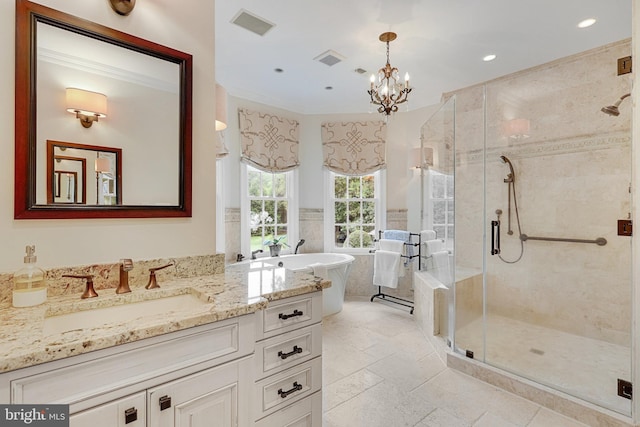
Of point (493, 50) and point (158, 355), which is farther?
point (493, 50)

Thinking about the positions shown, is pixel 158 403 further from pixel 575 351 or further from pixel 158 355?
pixel 575 351

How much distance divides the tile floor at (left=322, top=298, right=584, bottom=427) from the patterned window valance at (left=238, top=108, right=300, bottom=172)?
7.52 feet

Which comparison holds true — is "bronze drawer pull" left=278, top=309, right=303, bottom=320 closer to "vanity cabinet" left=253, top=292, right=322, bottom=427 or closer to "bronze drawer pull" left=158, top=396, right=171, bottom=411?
"vanity cabinet" left=253, top=292, right=322, bottom=427

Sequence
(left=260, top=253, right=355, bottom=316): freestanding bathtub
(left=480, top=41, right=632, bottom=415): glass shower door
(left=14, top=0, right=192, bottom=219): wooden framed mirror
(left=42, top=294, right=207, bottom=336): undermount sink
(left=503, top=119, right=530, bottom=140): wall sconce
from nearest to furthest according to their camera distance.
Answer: (left=42, top=294, right=207, bottom=336): undermount sink < (left=14, top=0, right=192, bottom=219): wooden framed mirror < (left=480, top=41, right=632, bottom=415): glass shower door < (left=503, top=119, right=530, bottom=140): wall sconce < (left=260, top=253, right=355, bottom=316): freestanding bathtub

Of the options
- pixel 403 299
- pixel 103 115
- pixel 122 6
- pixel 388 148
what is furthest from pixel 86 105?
pixel 403 299

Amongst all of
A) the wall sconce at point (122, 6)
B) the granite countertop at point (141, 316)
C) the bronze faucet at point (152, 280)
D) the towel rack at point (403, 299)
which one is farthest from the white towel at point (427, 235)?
the wall sconce at point (122, 6)

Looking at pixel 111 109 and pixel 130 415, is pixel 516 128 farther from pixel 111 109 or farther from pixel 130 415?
pixel 130 415

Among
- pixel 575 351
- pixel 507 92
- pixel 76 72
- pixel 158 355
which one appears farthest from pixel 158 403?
pixel 507 92

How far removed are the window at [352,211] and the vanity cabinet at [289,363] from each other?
9.88 ft

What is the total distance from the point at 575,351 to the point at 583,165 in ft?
5.71

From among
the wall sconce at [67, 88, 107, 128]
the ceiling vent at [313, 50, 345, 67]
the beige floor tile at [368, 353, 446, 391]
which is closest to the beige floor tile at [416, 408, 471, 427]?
the beige floor tile at [368, 353, 446, 391]

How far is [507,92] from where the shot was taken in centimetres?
336

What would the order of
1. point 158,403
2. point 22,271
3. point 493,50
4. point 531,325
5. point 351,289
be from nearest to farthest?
point 158,403 < point 22,271 < point 493,50 < point 531,325 < point 351,289

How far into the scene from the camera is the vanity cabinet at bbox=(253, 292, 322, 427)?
50.8 inches
